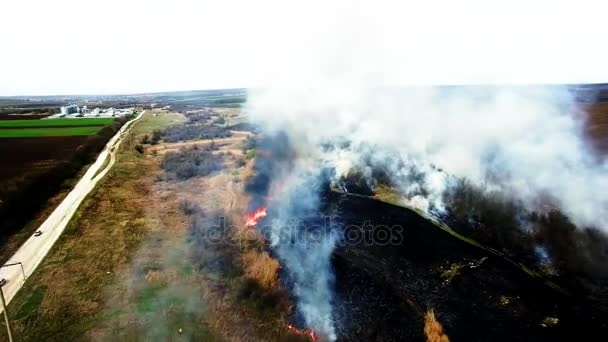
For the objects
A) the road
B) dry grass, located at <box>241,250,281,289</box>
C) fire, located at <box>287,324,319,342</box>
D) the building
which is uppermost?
the building

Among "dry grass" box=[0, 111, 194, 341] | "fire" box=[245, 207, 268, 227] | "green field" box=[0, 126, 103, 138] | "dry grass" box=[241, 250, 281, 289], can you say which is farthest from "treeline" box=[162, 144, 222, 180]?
"green field" box=[0, 126, 103, 138]

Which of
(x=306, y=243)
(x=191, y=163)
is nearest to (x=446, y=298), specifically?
(x=306, y=243)

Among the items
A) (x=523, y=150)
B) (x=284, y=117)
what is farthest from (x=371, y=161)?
(x=284, y=117)

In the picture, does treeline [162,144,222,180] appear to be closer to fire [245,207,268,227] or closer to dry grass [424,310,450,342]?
fire [245,207,268,227]

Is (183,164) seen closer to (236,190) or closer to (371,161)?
(236,190)

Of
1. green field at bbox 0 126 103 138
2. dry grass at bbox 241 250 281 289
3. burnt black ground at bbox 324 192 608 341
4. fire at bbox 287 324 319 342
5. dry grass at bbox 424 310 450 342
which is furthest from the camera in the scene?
green field at bbox 0 126 103 138
